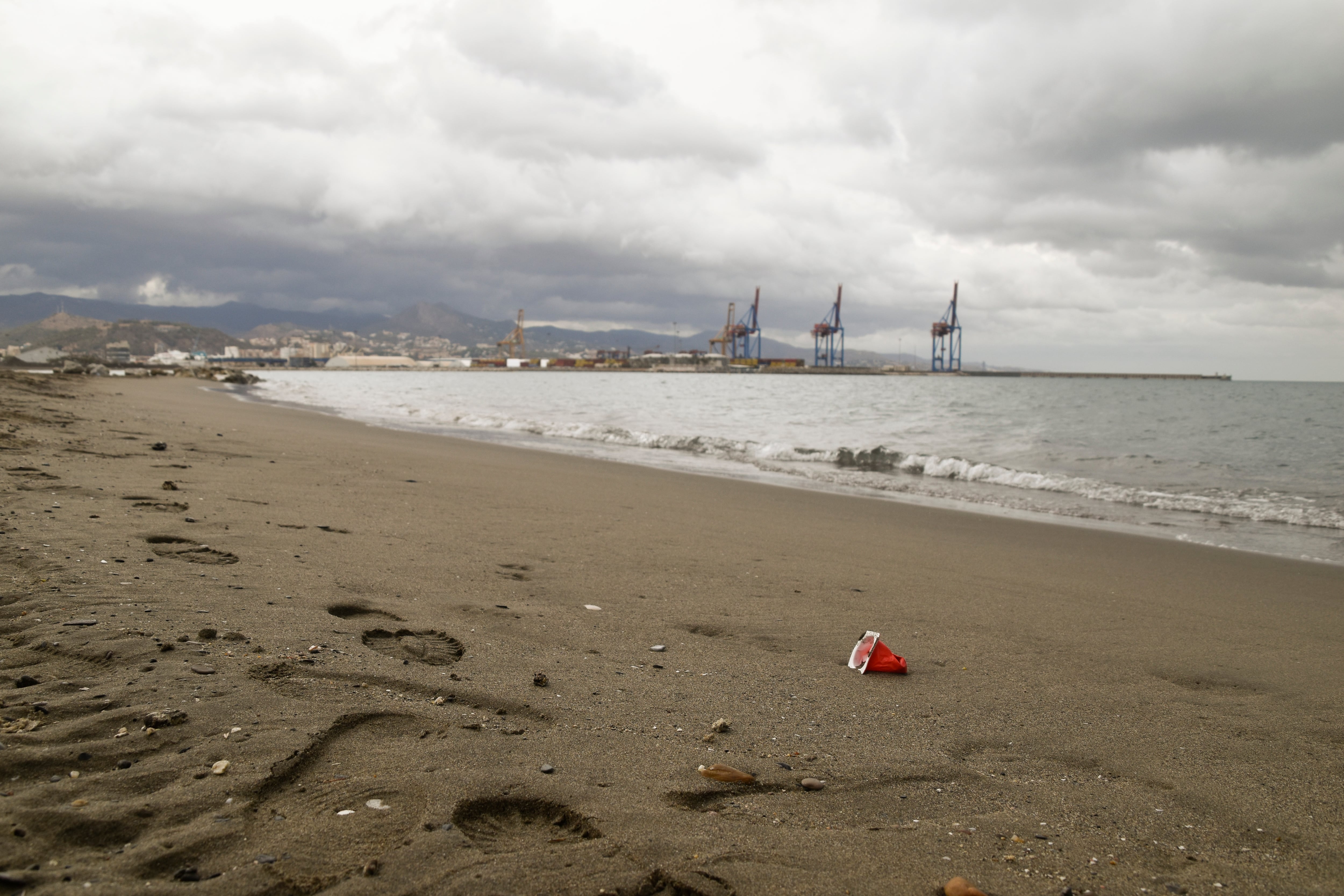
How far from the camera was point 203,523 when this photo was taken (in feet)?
14.9

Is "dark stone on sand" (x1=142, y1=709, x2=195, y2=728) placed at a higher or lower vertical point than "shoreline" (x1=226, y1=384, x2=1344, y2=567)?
higher

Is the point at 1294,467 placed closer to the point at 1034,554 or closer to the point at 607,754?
the point at 1034,554

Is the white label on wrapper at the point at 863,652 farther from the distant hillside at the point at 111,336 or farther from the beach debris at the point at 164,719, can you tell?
the distant hillside at the point at 111,336

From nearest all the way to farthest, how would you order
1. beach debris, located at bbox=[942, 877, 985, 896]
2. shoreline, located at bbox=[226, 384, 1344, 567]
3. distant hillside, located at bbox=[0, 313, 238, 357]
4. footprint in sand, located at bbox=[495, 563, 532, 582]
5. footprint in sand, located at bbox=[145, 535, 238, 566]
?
beach debris, located at bbox=[942, 877, 985, 896]
footprint in sand, located at bbox=[145, 535, 238, 566]
footprint in sand, located at bbox=[495, 563, 532, 582]
shoreline, located at bbox=[226, 384, 1344, 567]
distant hillside, located at bbox=[0, 313, 238, 357]

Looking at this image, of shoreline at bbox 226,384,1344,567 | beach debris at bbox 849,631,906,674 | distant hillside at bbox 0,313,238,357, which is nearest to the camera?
beach debris at bbox 849,631,906,674

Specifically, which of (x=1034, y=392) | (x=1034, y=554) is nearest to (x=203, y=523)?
(x=1034, y=554)

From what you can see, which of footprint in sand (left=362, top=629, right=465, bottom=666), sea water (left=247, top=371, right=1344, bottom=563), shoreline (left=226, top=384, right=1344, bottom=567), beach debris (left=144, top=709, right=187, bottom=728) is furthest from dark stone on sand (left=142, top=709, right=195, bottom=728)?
sea water (left=247, top=371, right=1344, bottom=563)

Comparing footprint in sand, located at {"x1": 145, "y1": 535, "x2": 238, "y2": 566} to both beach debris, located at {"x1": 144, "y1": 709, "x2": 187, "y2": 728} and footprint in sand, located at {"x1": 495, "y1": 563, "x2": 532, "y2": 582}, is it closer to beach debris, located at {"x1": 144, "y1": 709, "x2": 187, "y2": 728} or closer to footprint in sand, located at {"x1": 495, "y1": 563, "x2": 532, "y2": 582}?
footprint in sand, located at {"x1": 495, "y1": 563, "x2": 532, "y2": 582}

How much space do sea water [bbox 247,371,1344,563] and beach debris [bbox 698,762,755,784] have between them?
803 centimetres

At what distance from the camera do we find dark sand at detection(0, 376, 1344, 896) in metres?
1.75

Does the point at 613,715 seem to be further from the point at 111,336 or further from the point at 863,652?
the point at 111,336

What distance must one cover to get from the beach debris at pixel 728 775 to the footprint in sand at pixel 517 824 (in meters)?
→ 0.45

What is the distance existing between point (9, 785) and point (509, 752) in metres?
1.22

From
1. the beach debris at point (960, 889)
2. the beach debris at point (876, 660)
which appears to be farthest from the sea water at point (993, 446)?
the beach debris at point (960, 889)
